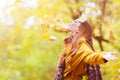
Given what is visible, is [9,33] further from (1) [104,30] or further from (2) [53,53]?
(1) [104,30]

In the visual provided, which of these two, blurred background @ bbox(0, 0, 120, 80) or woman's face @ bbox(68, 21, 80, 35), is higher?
blurred background @ bbox(0, 0, 120, 80)

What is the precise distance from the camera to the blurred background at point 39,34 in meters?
3.18

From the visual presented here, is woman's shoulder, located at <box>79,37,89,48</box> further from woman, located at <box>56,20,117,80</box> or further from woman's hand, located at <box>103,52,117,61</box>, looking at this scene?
woman's hand, located at <box>103,52,117,61</box>

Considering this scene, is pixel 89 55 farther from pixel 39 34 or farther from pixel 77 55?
pixel 39 34

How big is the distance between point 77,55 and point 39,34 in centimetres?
239

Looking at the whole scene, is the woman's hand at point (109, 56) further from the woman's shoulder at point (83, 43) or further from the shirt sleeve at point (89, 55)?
the woman's shoulder at point (83, 43)

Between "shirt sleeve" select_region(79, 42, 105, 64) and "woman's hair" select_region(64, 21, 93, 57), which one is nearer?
"shirt sleeve" select_region(79, 42, 105, 64)

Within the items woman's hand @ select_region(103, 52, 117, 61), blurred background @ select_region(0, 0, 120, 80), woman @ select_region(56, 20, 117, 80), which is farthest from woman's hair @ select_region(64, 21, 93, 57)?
blurred background @ select_region(0, 0, 120, 80)

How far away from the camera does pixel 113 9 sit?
349 cm

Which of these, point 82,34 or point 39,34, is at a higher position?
point 39,34

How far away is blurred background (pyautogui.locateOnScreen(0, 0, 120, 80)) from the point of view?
3.18m

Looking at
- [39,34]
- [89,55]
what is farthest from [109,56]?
[39,34]

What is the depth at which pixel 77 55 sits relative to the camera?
159 cm

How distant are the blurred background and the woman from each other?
1.21m
